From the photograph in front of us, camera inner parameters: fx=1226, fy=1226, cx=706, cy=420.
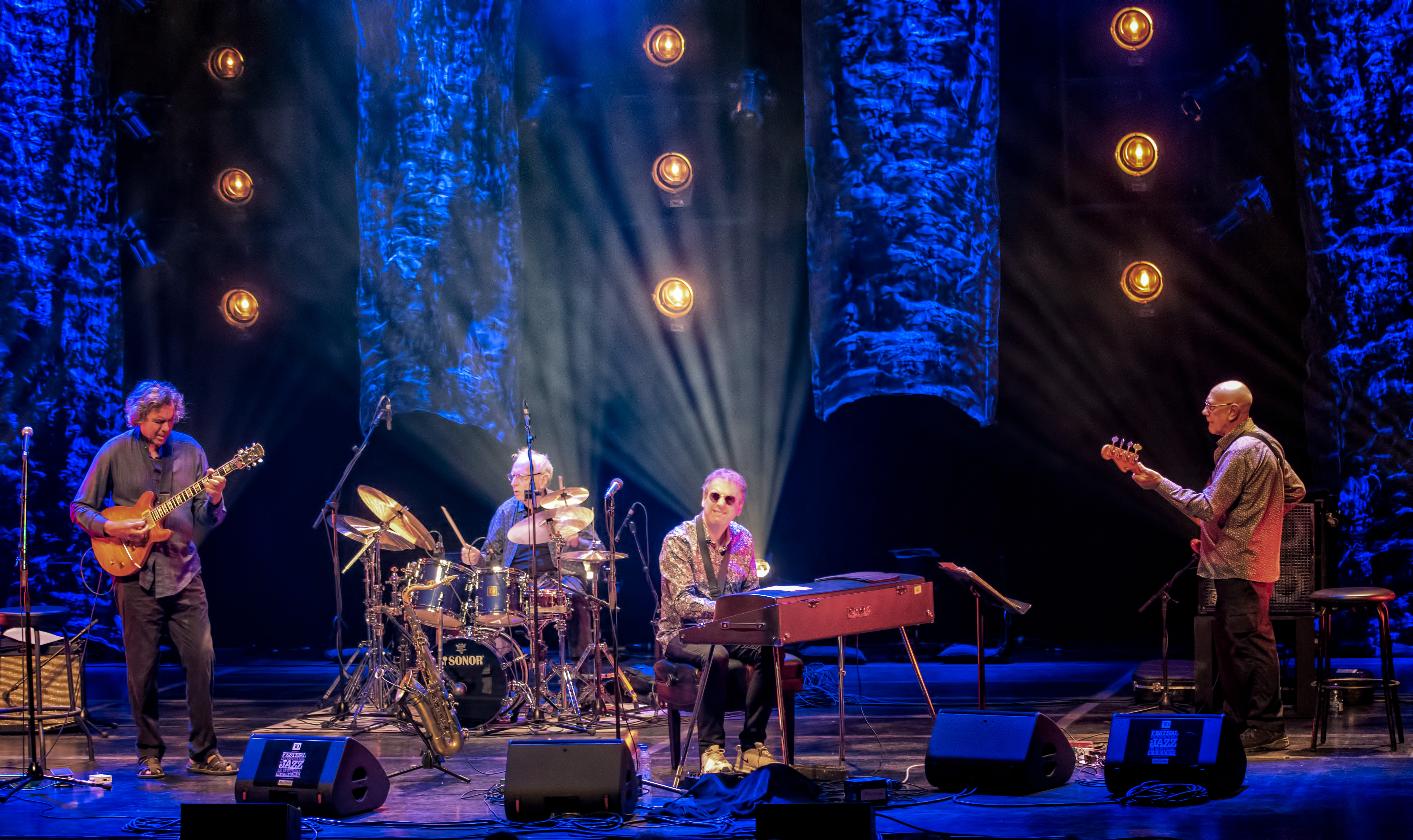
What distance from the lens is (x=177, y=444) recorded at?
5535mm

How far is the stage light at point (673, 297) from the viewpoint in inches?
355

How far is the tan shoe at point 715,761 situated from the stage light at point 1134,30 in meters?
6.07

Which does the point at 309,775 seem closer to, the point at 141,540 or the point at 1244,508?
the point at 141,540

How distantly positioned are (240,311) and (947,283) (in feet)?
17.4

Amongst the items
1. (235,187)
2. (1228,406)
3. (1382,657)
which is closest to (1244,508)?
(1228,406)

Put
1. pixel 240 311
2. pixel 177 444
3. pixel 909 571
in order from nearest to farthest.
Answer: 1. pixel 177 444
2. pixel 909 571
3. pixel 240 311

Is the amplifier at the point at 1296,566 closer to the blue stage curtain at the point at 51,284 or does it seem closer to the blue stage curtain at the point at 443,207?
the blue stage curtain at the point at 443,207

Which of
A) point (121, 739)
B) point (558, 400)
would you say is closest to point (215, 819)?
point (121, 739)

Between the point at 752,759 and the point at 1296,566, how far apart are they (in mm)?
2973

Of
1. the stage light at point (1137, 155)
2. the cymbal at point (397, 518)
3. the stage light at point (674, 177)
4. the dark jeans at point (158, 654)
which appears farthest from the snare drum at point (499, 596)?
the stage light at point (1137, 155)

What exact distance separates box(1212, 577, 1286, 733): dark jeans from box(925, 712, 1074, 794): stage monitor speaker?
1.10 m

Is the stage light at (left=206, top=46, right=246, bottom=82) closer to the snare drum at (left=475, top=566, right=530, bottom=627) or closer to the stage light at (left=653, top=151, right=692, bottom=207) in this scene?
the stage light at (left=653, top=151, right=692, bottom=207)

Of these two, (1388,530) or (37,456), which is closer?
(1388,530)

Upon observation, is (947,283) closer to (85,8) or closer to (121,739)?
(121,739)
